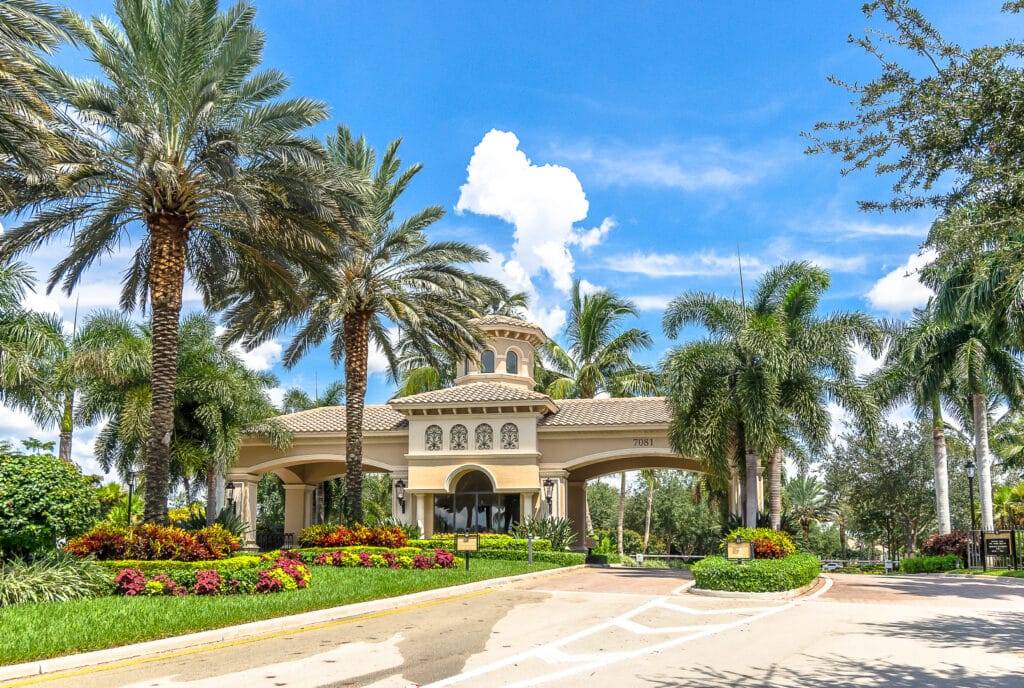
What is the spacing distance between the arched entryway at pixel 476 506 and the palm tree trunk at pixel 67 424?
45.3 ft

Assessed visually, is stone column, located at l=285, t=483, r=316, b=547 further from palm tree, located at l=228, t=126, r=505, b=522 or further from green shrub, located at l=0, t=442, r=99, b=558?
green shrub, located at l=0, t=442, r=99, b=558

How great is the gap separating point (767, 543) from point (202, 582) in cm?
A: 1381

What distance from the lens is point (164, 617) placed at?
10.9 metres

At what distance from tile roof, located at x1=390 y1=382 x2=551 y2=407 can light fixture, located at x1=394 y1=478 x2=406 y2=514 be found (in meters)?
3.39

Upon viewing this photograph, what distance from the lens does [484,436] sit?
32.9 meters

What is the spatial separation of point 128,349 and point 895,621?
81.2 ft

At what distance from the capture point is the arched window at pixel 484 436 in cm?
3278

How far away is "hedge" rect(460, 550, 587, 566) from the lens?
25.5 meters

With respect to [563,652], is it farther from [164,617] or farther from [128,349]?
[128,349]

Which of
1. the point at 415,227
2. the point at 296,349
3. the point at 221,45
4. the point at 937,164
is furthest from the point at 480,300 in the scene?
the point at 937,164

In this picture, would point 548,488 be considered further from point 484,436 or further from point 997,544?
point 997,544

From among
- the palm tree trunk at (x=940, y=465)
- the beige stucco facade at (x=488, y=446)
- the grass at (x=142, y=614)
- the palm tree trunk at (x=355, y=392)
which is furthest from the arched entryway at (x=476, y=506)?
the grass at (x=142, y=614)

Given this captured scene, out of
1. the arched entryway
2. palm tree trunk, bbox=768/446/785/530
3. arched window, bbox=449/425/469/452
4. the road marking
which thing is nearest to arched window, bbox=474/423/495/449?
arched window, bbox=449/425/469/452

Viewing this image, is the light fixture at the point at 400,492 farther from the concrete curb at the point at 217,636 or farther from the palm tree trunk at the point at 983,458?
the palm tree trunk at the point at 983,458
